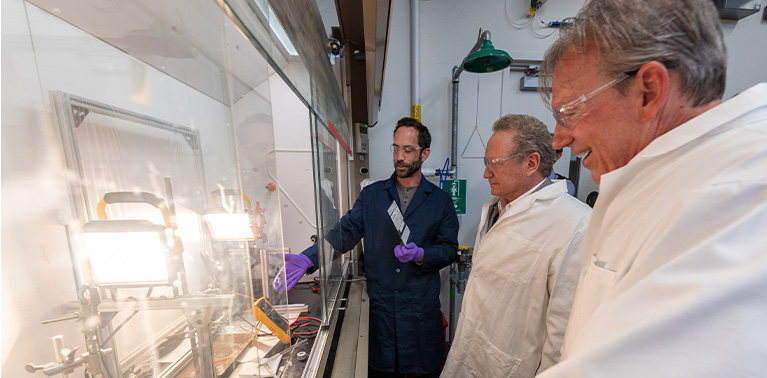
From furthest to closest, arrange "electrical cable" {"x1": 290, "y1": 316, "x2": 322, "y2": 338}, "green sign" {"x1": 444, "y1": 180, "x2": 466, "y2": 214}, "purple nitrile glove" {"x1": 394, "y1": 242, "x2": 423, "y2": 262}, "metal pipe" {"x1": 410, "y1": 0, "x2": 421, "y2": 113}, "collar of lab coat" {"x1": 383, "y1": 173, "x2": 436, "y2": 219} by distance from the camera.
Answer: "green sign" {"x1": 444, "y1": 180, "x2": 466, "y2": 214} < "metal pipe" {"x1": 410, "y1": 0, "x2": 421, "y2": 113} < "collar of lab coat" {"x1": 383, "y1": 173, "x2": 436, "y2": 219} < "purple nitrile glove" {"x1": 394, "y1": 242, "x2": 423, "y2": 262} < "electrical cable" {"x1": 290, "y1": 316, "x2": 322, "y2": 338}

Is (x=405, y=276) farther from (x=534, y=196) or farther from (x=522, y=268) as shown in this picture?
(x=534, y=196)

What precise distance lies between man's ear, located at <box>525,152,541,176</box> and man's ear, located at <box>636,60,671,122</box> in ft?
1.89

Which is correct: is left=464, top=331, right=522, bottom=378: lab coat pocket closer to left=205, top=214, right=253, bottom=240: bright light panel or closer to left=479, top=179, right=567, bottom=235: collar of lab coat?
left=479, top=179, right=567, bottom=235: collar of lab coat

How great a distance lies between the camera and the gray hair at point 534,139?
3.29ft

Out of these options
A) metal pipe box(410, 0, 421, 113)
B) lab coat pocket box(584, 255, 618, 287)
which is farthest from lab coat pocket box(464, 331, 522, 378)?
metal pipe box(410, 0, 421, 113)

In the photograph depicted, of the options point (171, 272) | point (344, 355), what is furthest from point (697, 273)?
point (344, 355)

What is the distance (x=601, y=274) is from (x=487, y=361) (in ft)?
2.34

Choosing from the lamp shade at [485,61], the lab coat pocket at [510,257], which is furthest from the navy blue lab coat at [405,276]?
the lamp shade at [485,61]

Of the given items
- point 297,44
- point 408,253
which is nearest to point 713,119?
point 297,44

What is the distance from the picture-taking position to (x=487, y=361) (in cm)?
96

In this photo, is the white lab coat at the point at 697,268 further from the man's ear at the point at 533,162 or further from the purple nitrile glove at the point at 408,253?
the purple nitrile glove at the point at 408,253

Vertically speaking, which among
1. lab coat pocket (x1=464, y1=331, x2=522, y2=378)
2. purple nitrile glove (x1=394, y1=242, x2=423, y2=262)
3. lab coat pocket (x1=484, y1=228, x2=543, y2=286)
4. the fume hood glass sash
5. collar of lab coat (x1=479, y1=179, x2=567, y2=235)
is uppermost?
the fume hood glass sash

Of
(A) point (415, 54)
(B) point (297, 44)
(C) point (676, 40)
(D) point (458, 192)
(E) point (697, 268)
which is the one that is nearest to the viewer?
(E) point (697, 268)

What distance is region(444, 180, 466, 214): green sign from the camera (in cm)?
197
